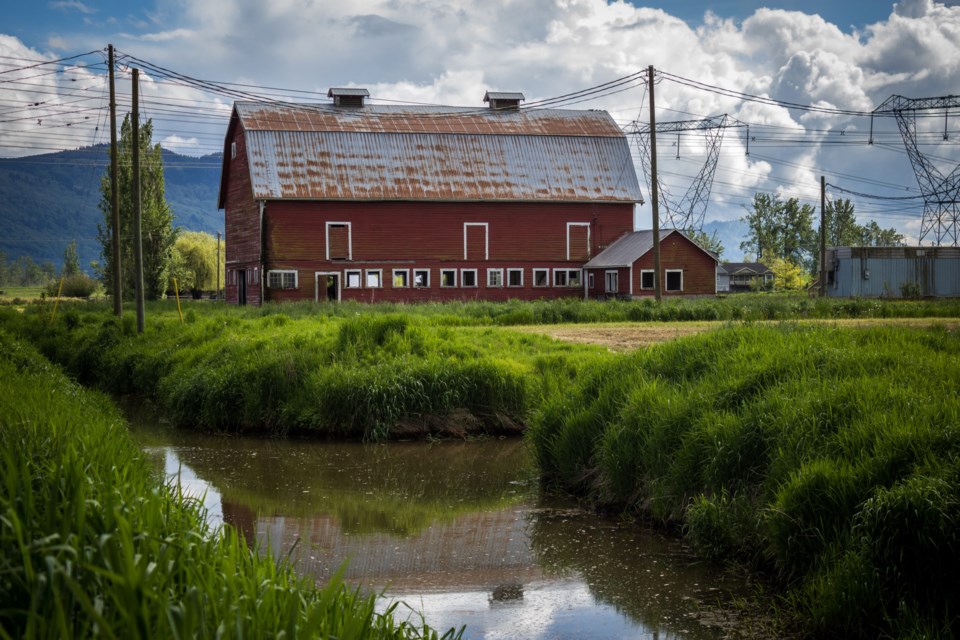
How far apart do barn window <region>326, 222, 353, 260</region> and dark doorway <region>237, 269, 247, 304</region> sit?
16.5 ft

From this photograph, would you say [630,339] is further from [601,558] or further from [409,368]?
[601,558]

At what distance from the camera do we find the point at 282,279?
150 feet

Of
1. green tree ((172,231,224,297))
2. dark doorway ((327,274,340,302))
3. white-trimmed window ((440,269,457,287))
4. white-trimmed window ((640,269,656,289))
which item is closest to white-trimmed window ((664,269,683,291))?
white-trimmed window ((640,269,656,289))

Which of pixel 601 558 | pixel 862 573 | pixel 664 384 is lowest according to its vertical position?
pixel 601 558

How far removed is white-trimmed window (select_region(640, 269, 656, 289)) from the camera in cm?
4662

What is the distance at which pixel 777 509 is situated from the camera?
750 cm

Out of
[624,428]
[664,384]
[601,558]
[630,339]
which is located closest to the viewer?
[601,558]

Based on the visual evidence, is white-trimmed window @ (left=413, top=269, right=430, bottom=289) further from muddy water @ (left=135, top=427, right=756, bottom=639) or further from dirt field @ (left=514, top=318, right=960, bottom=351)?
muddy water @ (left=135, top=427, right=756, bottom=639)

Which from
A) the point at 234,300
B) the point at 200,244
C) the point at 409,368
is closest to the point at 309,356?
the point at 409,368

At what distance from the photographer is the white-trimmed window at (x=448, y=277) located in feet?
159

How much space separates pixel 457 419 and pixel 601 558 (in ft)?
23.5

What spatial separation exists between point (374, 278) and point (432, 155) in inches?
275

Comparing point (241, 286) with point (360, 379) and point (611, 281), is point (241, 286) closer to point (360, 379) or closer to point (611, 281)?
point (611, 281)

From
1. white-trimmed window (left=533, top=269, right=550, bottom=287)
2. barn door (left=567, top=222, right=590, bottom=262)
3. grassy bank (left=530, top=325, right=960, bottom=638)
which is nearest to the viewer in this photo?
grassy bank (left=530, top=325, right=960, bottom=638)
